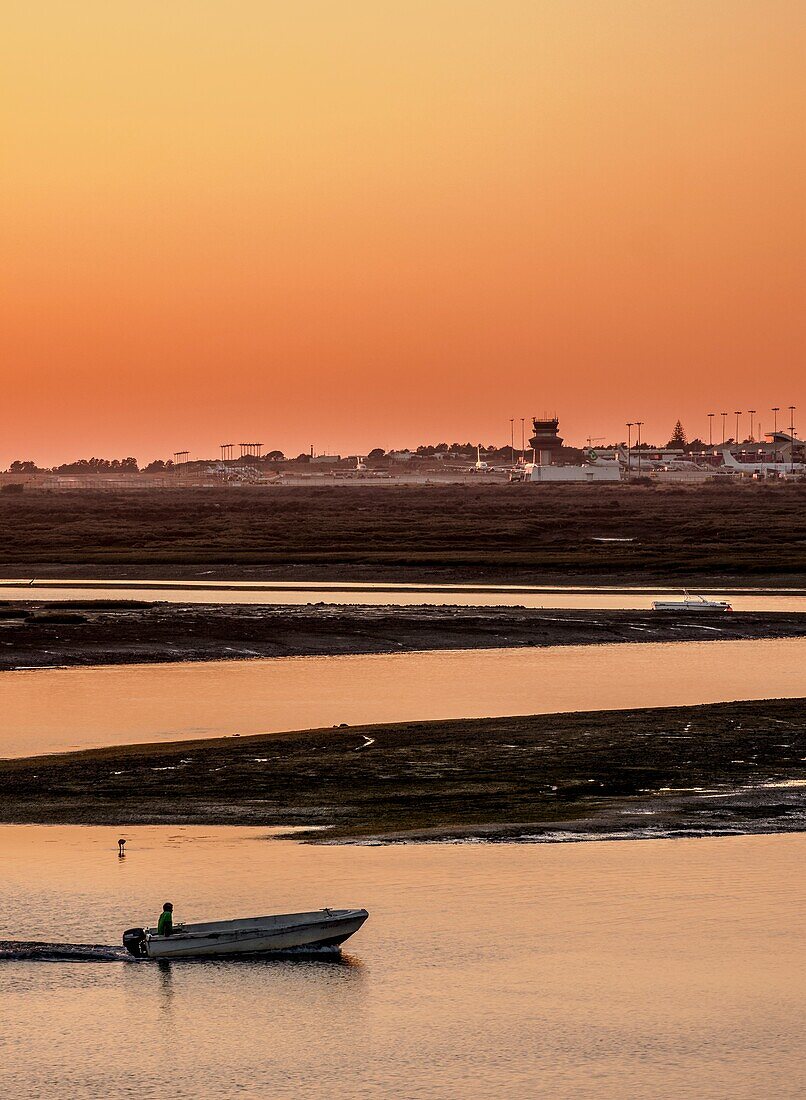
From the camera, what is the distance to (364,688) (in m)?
59.5

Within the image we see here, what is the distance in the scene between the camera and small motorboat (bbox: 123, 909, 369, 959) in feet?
93.1

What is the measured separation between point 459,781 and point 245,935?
522 inches

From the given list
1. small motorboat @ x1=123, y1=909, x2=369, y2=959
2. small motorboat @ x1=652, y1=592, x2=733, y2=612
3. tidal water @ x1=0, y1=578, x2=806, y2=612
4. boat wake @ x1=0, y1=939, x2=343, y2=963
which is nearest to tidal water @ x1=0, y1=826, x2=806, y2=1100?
boat wake @ x1=0, y1=939, x2=343, y2=963

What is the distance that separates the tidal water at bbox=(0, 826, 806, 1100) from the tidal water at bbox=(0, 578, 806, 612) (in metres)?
53.9

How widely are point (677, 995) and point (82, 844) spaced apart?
45.7 ft

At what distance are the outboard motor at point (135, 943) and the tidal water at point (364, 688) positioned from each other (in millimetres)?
18446

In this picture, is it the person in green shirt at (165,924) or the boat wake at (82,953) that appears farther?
the boat wake at (82,953)

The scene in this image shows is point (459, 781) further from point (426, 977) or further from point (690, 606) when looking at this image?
point (690, 606)

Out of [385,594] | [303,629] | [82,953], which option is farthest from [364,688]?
[385,594]

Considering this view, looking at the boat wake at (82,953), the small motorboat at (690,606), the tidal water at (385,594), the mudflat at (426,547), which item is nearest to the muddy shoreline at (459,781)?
the boat wake at (82,953)

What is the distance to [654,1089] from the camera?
76.4ft

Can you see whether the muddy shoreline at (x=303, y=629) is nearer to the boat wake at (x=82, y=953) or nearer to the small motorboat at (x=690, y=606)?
the small motorboat at (x=690, y=606)

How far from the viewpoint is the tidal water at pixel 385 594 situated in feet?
295

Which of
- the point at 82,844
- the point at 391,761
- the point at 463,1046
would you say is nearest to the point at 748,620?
the point at 391,761
